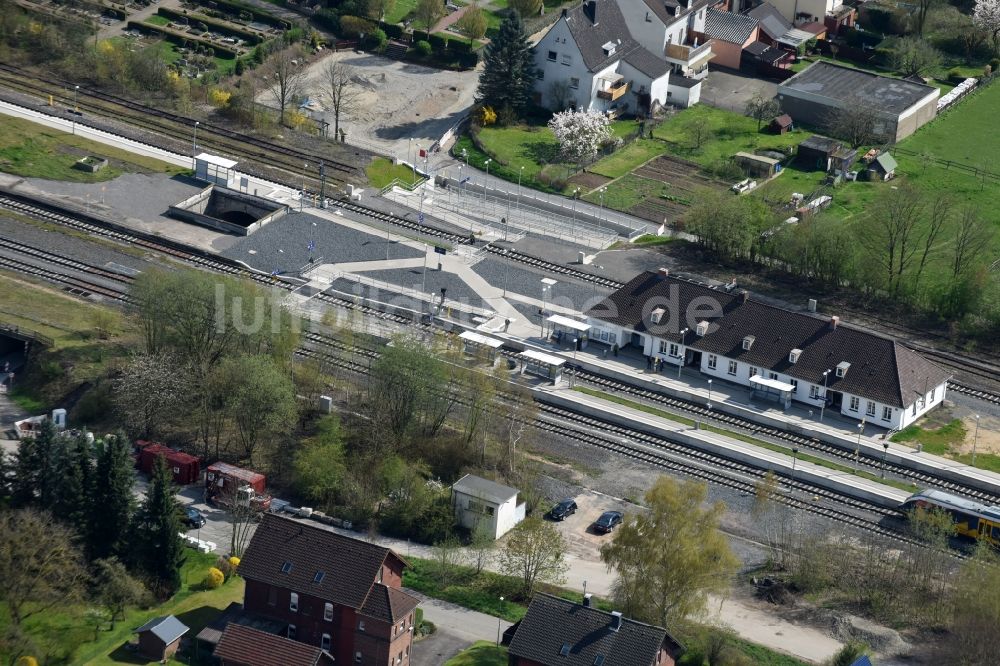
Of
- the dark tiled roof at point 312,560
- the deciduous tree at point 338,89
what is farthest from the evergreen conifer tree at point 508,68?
the dark tiled roof at point 312,560

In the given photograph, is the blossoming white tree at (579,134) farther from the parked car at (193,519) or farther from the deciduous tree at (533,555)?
the parked car at (193,519)

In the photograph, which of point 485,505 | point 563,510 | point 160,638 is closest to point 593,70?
point 563,510

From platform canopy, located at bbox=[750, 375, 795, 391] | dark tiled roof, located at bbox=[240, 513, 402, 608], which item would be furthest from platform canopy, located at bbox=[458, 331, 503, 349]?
dark tiled roof, located at bbox=[240, 513, 402, 608]

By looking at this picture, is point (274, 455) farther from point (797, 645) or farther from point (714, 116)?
point (714, 116)

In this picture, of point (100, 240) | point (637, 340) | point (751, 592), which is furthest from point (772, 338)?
point (100, 240)

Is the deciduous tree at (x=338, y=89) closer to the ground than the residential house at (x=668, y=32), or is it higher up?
closer to the ground

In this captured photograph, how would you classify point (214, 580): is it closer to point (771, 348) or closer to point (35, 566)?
point (35, 566)
